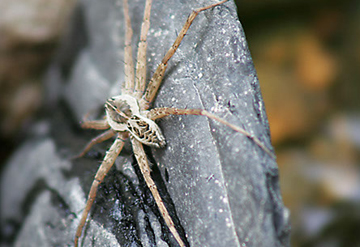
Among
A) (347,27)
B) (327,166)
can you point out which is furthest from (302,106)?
(347,27)

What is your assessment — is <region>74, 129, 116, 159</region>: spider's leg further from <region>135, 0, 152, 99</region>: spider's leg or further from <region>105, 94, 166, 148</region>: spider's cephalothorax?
<region>135, 0, 152, 99</region>: spider's leg

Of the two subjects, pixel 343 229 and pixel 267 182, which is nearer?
pixel 267 182

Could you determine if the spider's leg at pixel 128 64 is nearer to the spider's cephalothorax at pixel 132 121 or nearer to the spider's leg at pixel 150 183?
the spider's cephalothorax at pixel 132 121

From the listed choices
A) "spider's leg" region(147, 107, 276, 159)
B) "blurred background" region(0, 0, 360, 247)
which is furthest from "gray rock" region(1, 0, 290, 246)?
"blurred background" region(0, 0, 360, 247)

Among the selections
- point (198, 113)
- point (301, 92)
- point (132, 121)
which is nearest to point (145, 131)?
point (132, 121)

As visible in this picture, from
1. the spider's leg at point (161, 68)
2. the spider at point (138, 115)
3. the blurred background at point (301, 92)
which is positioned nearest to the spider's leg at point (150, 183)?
the spider at point (138, 115)

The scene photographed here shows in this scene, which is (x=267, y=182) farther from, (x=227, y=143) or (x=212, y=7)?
(x=212, y=7)

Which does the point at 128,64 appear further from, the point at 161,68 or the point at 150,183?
the point at 150,183
